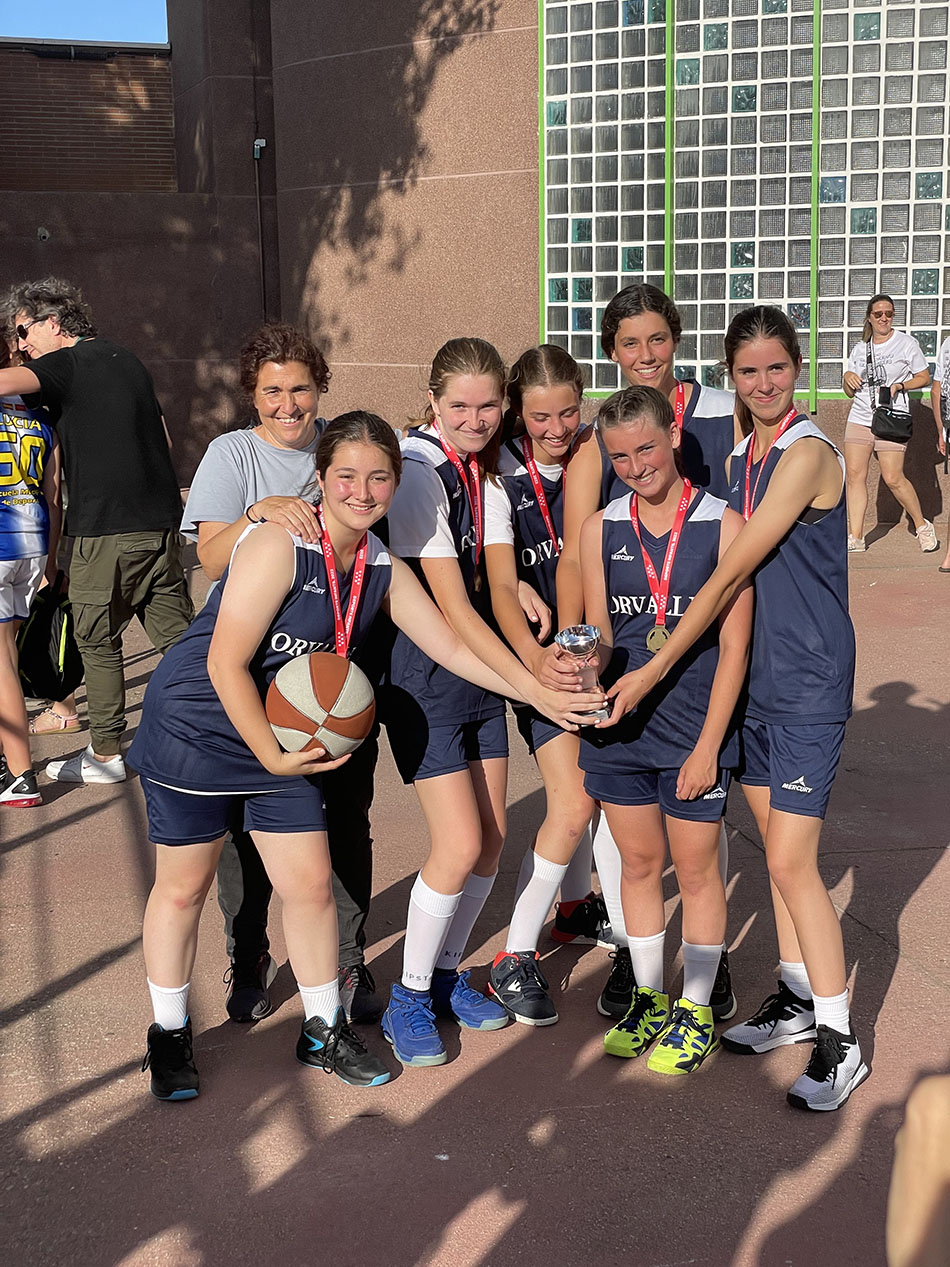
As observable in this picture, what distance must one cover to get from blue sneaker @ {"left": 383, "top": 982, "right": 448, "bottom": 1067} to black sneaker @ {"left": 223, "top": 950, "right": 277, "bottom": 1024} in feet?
1.32

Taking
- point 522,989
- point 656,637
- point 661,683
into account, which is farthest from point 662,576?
point 522,989

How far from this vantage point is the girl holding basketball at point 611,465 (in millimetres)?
4051

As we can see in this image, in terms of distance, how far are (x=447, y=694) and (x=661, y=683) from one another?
23.9 inches

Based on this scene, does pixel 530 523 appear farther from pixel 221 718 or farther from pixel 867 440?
pixel 867 440

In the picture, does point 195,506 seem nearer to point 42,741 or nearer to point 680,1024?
point 680,1024

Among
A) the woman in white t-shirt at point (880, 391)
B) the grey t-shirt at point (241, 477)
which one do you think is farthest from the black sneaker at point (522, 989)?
the woman in white t-shirt at point (880, 391)

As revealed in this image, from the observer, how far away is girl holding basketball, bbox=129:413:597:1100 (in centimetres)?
342

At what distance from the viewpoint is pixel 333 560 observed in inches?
138

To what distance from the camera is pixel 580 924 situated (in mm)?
4688

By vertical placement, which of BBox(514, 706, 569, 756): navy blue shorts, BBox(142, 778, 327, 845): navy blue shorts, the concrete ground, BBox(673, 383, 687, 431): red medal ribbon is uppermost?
BBox(673, 383, 687, 431): red medal ribbon

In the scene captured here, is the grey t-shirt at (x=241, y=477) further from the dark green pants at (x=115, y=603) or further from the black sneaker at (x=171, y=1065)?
the dark green pants at (x=115, y=603)

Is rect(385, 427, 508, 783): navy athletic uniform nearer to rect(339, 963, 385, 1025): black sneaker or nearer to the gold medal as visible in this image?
the gold medal

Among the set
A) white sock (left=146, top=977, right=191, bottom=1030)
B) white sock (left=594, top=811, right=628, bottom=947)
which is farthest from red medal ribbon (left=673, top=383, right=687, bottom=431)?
white sock (left=146, top=977, right=191, bottom=1030)

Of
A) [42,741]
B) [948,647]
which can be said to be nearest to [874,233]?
Result: [948,647]
